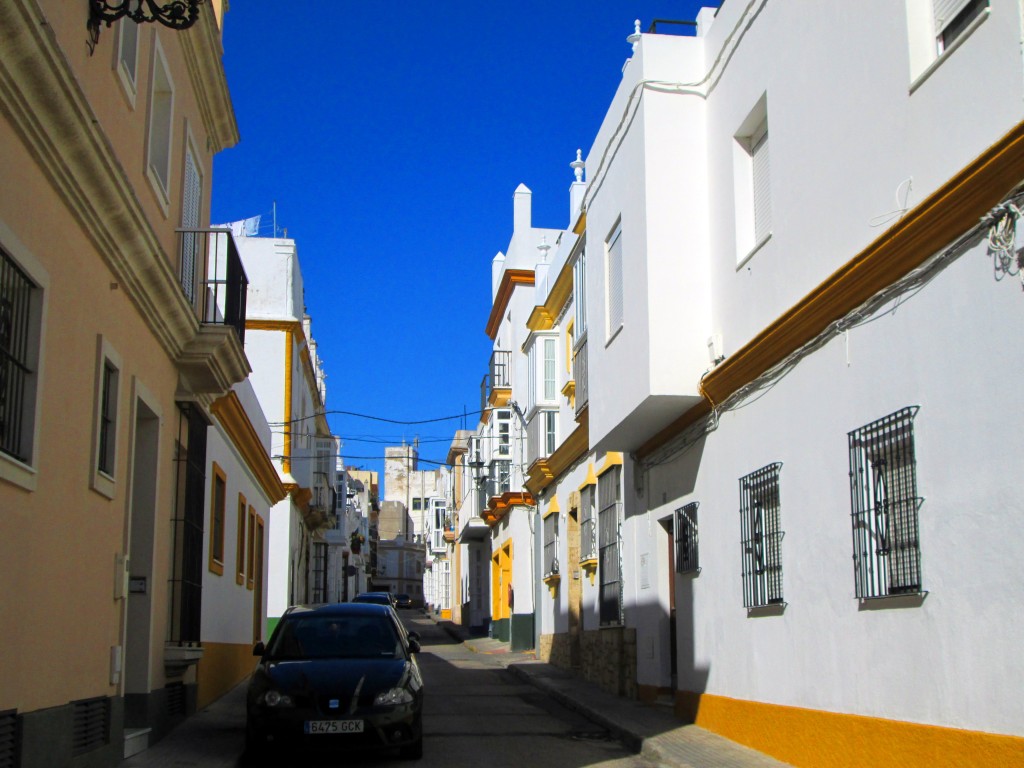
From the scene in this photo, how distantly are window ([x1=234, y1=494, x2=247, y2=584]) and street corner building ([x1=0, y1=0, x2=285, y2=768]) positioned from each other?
9.31 feet

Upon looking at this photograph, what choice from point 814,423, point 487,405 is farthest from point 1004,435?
point 487,405

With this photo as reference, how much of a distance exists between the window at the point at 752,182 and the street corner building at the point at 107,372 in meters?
5.49

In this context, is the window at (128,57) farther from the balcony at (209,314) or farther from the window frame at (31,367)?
the window frame at (31,367)

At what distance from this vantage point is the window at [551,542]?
2319 centimetres

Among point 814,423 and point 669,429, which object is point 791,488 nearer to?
point 814,423

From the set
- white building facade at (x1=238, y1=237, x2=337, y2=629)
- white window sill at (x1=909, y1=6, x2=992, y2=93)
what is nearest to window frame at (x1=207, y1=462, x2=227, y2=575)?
white window sill at (x1=909, y1=6, x2=992, y2=93)

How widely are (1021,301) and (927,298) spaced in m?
1.16

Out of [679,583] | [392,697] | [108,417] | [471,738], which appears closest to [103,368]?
[108,417]

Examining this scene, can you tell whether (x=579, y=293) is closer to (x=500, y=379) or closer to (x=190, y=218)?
(x=190, y=218)

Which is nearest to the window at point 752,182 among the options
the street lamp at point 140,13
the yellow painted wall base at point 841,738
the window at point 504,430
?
the yellow painted wall base at point 841,738

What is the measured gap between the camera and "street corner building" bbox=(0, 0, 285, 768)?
7.13 meters

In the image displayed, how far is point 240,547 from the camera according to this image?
762 inches

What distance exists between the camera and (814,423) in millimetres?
9500

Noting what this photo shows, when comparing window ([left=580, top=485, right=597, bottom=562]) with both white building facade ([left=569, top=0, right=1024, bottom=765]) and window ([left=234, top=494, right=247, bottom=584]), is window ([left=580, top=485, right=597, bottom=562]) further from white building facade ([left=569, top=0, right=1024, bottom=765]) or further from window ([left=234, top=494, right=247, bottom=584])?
window ([left=234, top=494, right=247, bottom=584])
